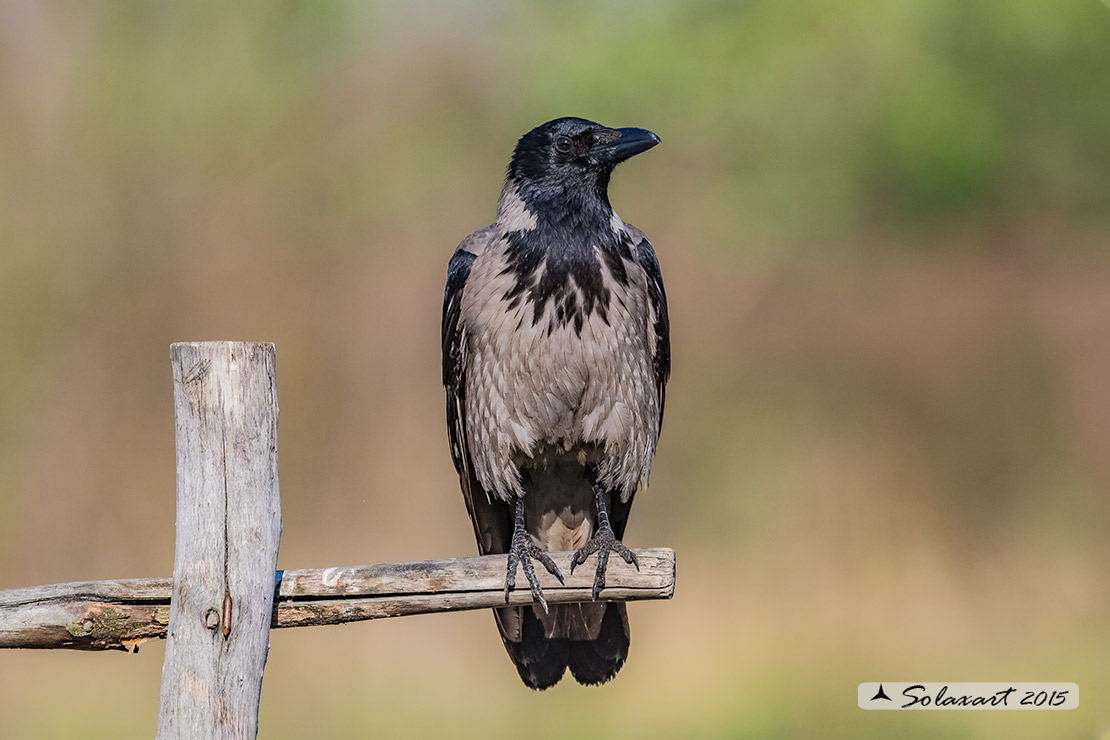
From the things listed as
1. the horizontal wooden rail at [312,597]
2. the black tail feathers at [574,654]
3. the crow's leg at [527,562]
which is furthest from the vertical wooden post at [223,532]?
the black tail feathers at [574,654]

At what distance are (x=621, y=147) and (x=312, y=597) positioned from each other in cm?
168

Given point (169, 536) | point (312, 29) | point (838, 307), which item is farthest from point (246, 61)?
point (838, 307)

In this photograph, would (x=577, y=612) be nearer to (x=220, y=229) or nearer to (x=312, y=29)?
(x=220, y=229)

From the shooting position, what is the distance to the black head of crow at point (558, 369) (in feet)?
10.8

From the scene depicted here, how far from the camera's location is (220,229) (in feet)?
21.5

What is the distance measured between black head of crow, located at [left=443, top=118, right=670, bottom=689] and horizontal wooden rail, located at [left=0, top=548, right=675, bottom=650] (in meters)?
0.25

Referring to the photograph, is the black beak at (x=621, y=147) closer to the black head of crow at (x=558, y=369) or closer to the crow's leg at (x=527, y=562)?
the black head of crow at (x=558, y=369)

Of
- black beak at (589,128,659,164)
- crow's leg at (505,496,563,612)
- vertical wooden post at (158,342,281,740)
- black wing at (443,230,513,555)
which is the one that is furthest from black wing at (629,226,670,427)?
vertical wooden post at (158,342,281,740)

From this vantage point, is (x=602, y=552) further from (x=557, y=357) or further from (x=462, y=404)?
(x=462, y=404)

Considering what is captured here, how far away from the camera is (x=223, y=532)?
8.17 feet

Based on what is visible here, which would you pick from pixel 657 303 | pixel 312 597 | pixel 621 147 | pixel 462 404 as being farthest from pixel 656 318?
pixel 312 597

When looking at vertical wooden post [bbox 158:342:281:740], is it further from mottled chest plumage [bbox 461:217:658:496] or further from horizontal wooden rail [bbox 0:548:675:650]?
mottled chest plumage [bbox 461:217:658:496]

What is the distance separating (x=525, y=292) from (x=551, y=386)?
29 centimetres

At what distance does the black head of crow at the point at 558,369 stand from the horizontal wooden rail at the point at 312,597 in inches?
10.0
